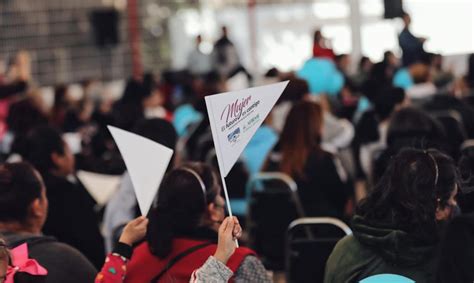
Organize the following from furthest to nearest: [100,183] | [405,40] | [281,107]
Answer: [405,40]
[281,107]
[100,183]

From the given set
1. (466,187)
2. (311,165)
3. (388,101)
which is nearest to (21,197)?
(466,187)

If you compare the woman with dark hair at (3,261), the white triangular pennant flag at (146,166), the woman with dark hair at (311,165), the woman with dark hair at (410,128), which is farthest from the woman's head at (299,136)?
the woman with dark hair at (3,261)

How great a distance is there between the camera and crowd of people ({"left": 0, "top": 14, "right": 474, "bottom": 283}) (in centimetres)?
313

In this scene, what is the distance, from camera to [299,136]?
580cm

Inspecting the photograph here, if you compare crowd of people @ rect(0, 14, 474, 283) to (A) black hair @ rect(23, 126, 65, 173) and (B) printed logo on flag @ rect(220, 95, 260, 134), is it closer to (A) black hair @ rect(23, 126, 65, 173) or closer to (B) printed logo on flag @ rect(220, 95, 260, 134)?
(A) black hair @ rect(23, 126, 65, 173)

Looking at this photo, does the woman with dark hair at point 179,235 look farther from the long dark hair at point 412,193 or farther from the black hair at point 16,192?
the black hair at point 16,192

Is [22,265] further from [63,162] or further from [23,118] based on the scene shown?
[23,118]

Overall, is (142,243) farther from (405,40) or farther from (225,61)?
(225,61)

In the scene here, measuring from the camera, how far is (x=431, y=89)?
906cm

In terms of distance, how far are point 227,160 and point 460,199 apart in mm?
850

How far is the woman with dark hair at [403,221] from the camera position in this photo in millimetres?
3119

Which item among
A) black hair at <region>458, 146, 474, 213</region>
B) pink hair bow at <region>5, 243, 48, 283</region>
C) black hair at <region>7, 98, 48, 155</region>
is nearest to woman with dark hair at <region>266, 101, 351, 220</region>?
black hair at <region>458, 146, 474, 213</region>

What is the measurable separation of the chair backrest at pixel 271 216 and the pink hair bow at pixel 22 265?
2579mm

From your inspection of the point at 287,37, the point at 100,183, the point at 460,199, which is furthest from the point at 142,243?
the point at 287,37
